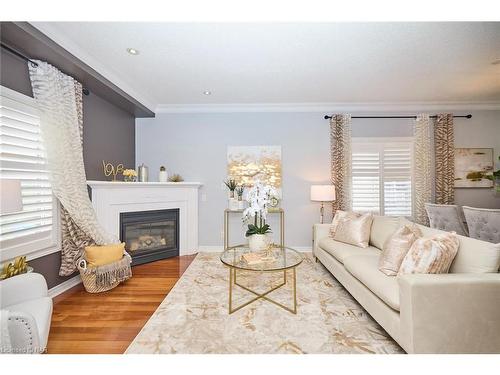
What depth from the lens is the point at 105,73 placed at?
117 inches

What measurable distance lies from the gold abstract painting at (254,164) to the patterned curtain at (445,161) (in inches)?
112

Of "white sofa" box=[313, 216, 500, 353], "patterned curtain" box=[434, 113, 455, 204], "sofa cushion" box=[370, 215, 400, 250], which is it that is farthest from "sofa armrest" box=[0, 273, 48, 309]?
"patterned curtain" box=[434, 113, 455, 204]

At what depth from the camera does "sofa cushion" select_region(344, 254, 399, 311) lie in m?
1.78

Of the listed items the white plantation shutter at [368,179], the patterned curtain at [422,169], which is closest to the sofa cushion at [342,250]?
the white plantation shutter at [368,179]

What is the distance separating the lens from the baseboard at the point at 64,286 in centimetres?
263

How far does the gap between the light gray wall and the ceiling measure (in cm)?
46

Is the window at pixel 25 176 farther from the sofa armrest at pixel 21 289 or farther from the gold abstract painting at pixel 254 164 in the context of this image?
the gold abstract painting at pixel 254 164

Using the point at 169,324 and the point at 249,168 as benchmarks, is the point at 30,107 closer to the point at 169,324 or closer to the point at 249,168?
the point at 169,324

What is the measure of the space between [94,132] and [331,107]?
3.91m

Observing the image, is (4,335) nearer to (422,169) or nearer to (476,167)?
(422,169)

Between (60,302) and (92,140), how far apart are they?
205cm

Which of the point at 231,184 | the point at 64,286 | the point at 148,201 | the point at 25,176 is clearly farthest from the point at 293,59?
the point at 64,286

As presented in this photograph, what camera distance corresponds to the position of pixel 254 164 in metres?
4.39
